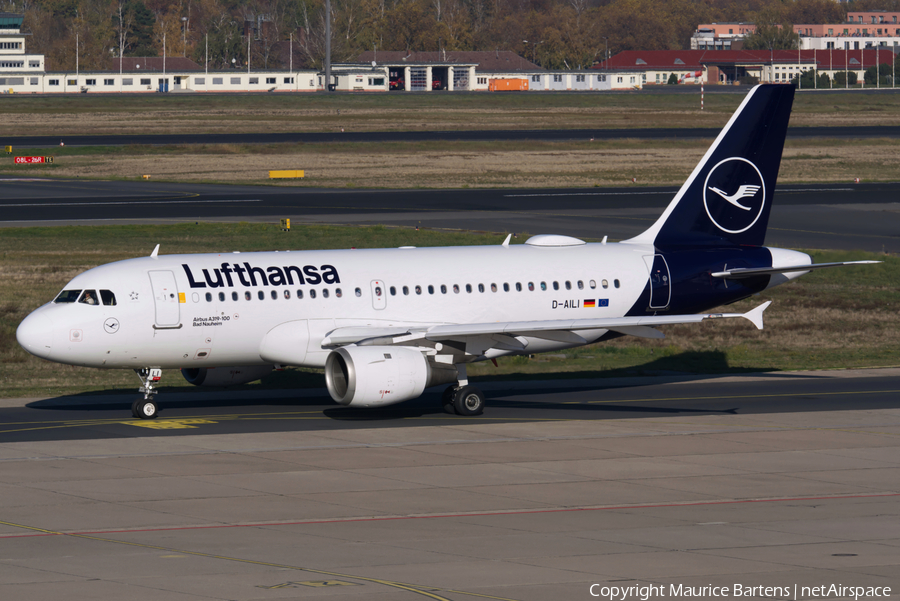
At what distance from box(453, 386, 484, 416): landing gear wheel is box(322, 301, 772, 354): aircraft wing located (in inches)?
58.5

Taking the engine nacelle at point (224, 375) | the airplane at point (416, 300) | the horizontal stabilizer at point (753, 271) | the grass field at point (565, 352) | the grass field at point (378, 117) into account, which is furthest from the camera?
the grass field at point (378, 117)

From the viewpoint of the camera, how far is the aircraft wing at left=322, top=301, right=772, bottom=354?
33.0 m

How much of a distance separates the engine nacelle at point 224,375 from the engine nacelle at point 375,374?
3.56 meters

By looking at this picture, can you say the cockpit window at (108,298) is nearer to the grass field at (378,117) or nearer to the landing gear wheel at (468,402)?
the landing gear wheel at (468,402)

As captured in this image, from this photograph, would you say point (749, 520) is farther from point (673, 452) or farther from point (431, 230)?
point (431, 230)

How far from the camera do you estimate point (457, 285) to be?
35656mm

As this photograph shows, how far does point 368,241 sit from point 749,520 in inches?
1759

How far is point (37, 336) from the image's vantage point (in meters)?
32.1

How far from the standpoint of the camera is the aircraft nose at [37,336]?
3209 cm

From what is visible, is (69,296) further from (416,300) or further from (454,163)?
(454,163)

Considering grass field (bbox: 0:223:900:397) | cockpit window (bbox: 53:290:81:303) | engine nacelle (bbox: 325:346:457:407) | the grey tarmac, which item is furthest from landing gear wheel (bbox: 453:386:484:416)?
cockpit window (bbox: 53:290:81:303)

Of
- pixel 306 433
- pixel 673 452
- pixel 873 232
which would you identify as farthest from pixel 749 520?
pixel 873 232

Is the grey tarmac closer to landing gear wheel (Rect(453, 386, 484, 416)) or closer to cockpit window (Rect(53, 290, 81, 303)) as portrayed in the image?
landing gear wheel (Rect(453, 386, 484, 416))

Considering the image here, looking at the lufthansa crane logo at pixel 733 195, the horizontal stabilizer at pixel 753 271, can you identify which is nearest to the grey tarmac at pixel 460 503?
the horizontal stabilizer at pixel 753 271
